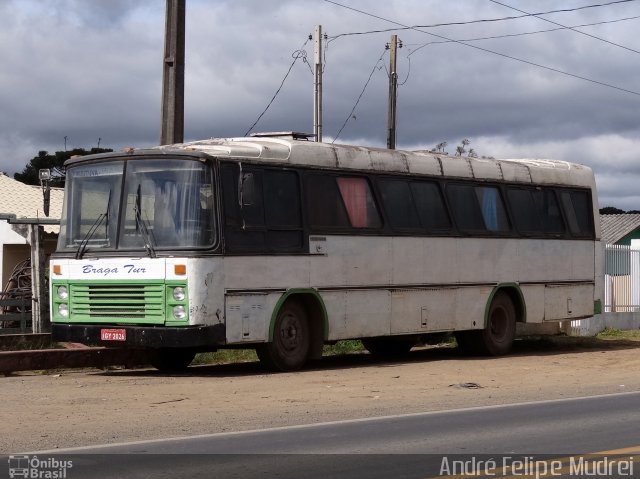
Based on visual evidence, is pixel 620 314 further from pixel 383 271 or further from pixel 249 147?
pixel 249 147

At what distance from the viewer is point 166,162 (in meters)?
16.9

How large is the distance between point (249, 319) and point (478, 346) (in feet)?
19.9

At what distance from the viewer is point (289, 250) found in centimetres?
1781

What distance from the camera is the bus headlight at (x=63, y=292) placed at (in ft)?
57.7

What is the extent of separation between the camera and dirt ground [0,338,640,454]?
40.4ft

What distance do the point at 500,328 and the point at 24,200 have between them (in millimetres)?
20732

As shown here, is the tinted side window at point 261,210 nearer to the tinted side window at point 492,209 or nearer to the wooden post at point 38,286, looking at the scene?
→ the tinted side window at point 492,209

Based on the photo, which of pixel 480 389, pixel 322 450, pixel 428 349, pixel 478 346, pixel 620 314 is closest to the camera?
pixel 322 450

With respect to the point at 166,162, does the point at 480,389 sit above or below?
below

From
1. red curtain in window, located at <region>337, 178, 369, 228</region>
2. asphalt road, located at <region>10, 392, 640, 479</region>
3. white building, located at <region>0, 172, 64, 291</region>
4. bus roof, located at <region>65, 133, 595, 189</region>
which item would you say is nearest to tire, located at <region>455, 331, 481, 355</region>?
bus roof, located at <region>65, 133, 595, 189</region>

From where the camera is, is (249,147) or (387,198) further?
(387,198)

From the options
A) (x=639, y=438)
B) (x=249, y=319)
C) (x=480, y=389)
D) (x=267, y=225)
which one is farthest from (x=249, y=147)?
(x=639, y=438)

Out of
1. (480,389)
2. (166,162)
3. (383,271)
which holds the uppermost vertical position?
(166,162)

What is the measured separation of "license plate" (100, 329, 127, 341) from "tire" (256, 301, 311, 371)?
6.76ft
